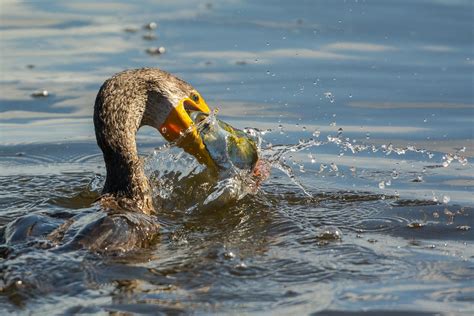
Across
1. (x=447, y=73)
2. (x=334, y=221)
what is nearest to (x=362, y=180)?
(x=334, y=221)

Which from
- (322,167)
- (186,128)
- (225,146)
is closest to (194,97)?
(186,128)

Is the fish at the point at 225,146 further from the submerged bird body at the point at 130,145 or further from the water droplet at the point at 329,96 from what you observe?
the water droplet at the point at 329,96

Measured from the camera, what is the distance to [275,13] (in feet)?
46.5

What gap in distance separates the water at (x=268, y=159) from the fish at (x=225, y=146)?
19 centimetres

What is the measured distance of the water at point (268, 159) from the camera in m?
6.94

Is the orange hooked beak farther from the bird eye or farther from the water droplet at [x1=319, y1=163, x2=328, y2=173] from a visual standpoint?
the water droplet at [x1=319, y1=163, x2=328, y2=173]

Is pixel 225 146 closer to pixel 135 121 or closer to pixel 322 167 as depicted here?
pixel 135 121

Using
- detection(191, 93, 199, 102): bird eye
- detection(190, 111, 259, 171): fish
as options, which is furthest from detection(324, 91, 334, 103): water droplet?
detection(191, 93, 199, 102): bird eye

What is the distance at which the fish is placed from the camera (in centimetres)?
939

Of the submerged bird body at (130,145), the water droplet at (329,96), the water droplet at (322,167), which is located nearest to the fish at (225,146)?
the submerged bird body at (130,145)

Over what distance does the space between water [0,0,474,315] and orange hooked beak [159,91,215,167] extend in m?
0.18

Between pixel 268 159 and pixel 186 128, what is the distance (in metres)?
0.71

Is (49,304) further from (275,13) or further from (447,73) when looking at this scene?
(275,13)

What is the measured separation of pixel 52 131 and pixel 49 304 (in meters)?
4.74
